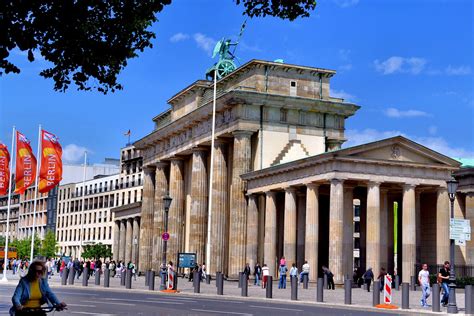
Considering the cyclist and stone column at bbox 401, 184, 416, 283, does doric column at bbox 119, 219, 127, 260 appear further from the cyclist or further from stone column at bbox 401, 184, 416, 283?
Result: the cyclist

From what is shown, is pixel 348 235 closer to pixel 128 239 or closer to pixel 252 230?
pixel 252 230

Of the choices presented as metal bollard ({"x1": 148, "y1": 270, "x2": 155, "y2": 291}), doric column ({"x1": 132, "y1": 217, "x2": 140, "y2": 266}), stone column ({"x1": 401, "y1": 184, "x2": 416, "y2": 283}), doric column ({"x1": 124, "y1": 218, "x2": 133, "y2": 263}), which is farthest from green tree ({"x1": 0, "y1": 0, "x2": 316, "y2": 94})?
doric column ({"x1": 124, "y1": 218, "x2": 133, "y2": 263})

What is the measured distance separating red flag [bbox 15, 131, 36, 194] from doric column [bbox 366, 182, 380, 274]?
21.7 meters

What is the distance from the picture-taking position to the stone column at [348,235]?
5162cm

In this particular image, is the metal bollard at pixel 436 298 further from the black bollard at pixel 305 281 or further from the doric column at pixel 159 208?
the doric column at pixel 159 208

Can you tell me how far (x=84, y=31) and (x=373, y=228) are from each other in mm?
37552

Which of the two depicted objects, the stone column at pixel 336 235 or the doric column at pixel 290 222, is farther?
the doric column at pixel 290 222

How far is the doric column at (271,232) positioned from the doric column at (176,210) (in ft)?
59.5

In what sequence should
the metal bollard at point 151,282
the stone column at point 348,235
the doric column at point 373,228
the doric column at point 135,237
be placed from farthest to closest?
the doric column at point 135,237 → the stone column at point 348,235 → the doric column at point 373,228 → the metal bollard at point 151,282

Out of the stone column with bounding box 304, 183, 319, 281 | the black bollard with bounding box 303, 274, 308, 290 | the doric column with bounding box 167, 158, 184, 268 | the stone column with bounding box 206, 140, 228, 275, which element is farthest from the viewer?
the doric column with bounding box 167, 158, 184, 268

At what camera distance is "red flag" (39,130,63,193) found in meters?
52.3

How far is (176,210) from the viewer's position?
243ft

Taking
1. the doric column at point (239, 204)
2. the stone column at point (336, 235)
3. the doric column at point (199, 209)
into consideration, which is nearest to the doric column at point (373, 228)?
the stone column at point (336, 235)

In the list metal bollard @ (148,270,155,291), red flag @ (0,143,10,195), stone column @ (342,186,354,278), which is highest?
red flag @ (0,143,10,195)
